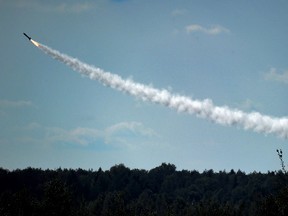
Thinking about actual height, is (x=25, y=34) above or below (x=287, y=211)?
above

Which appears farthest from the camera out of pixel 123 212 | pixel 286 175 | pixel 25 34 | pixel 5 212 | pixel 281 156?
pixel 5 212

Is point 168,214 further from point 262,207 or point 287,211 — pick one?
point 287,211

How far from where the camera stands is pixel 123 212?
55250 mm

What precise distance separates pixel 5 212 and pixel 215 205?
3534 cm

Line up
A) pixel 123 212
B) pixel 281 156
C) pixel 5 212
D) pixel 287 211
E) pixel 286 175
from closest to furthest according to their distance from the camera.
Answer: pixel 281 156 < pixel 286 175 < pixel 287 211 < pixel 123 212 < pixel 5 212

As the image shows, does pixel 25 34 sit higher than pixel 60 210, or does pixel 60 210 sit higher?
pixel 25 34

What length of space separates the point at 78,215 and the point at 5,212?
45.2 ft

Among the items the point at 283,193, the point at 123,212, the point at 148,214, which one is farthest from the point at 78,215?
the point at 283,193

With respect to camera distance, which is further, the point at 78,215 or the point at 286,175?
the point at 78,215

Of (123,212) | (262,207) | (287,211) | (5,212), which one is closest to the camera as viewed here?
(287,211)

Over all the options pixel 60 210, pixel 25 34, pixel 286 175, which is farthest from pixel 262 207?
pixel 25 34

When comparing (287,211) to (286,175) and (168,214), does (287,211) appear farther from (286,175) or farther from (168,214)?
(168,214)

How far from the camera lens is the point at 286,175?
1184 inches

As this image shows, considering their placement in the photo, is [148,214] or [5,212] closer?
[148,214]
